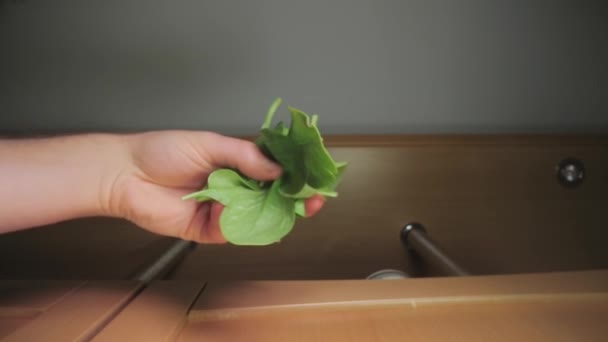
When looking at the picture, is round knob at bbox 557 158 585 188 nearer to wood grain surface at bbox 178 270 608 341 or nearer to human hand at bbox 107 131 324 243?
wood grain surface at bbox 178 270 608 341

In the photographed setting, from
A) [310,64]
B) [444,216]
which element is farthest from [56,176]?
[444,216]

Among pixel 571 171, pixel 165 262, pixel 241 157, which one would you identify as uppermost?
pixel 241 157

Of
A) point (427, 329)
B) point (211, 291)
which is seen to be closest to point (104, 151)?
point (211, 291)

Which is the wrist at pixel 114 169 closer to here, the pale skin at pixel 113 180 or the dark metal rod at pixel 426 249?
the pale skin at pixel 113 180

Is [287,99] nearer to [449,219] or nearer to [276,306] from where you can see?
[449,219]

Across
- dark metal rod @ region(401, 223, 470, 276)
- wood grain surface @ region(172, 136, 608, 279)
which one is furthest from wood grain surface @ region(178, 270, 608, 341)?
wood grain surface @ region(172, 136, 608, 279)

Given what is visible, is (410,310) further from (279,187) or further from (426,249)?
(426,249)
